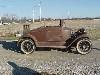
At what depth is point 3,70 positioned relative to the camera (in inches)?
484

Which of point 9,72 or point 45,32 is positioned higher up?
point 45,32

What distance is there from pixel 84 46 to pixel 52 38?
1985mm

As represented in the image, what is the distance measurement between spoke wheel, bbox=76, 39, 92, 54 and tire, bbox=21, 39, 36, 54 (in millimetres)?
2710

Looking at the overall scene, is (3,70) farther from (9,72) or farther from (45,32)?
(45,32)

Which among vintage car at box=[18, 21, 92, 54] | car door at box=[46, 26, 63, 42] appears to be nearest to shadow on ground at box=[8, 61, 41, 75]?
vintage car at box=[18, 21, 92, 54]

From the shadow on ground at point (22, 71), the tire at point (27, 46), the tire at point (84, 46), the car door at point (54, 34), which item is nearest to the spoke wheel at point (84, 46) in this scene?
the tire at point (84, 46)

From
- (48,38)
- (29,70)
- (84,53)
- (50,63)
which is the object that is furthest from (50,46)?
(29,70)

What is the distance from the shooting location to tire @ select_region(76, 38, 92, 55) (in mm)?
16859

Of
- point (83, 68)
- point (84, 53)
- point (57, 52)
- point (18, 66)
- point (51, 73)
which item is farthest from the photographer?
point (57, 52)

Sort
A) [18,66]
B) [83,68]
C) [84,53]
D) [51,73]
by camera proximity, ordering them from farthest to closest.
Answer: [84,53] < [18,66] < [83,68] < [51,73]

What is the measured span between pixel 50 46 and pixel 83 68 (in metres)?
5.65

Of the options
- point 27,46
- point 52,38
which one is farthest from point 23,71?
point 52,38

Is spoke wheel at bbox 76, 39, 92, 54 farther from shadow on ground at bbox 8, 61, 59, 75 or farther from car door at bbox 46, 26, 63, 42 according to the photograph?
shadow on ground at bbox 8, 61, 59, 75

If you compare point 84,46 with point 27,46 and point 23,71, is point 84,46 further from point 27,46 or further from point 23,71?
point 23,71
